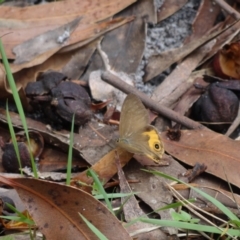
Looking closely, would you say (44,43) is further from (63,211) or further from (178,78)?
(63,211)

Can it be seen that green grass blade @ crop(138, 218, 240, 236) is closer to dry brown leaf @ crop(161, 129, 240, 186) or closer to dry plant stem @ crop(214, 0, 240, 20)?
dry brown leaf @ crop(161, 129, 240, 186)

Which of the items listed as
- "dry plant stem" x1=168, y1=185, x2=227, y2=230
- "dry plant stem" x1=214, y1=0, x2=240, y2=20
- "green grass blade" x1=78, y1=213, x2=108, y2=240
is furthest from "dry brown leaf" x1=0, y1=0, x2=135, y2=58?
"green grass blade" x1=78, y1=213, x2=108, y2=240

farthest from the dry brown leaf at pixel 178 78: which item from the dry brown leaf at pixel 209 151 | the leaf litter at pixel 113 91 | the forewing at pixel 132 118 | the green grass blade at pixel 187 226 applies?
the green grass blade at pixel 187 226

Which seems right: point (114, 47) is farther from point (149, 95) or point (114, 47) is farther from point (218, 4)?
point (218, 4)

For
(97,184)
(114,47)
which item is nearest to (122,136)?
(97,184)

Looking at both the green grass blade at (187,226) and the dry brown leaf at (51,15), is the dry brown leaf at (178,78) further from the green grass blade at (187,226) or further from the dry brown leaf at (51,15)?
the green grass blade at (187,226)

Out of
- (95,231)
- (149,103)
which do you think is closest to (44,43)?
(149,103)
